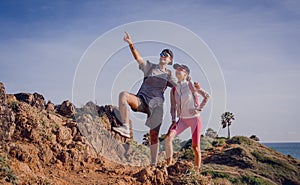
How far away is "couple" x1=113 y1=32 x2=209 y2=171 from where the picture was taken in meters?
8.66

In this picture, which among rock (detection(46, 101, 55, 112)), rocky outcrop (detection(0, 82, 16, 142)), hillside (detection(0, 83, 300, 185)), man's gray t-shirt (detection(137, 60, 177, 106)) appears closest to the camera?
man's gray t-shirt (detection(137, 60, 177, 106))

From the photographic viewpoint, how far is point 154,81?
28.7 ft

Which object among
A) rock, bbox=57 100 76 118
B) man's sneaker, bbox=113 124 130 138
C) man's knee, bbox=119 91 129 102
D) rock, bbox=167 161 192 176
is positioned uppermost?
rock, bbox=57 100 76 118

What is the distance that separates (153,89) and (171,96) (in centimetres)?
48

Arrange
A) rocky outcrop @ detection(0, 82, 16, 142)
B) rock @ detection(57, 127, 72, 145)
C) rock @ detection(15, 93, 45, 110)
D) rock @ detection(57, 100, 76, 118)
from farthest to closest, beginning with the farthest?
rock @ detection(57, 100, 76, 118)
rock @ detection(15, 93, 45, 110)
rock @ detection(57, 127, 72, 145)
rocky outcrop @ detection(0, 82, 16, 142)

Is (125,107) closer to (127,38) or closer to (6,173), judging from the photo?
(127,38)

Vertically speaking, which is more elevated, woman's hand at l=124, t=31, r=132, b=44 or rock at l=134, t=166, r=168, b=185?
woman's hand at l=124, t=31, r=132, b=44

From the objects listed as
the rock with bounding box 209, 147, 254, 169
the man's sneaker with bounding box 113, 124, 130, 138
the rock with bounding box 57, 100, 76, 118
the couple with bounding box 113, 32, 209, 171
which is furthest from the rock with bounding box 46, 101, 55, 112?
the rock with bounding box 209, 147, 254, 169

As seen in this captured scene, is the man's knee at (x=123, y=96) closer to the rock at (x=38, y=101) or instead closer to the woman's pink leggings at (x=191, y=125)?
the woman's pink leggings at (x=191, y=125)

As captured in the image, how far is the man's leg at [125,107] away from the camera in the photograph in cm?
780

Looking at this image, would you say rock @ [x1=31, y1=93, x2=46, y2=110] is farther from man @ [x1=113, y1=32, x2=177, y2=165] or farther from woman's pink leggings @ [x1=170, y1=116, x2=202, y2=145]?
woman's pink leggings @ [x1=170, y1=116, x2=202, y2=145]

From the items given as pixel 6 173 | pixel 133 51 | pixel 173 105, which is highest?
pixel 133 51

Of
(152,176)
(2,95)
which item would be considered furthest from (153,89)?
(2,95)

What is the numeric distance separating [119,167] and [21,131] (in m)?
2.64
